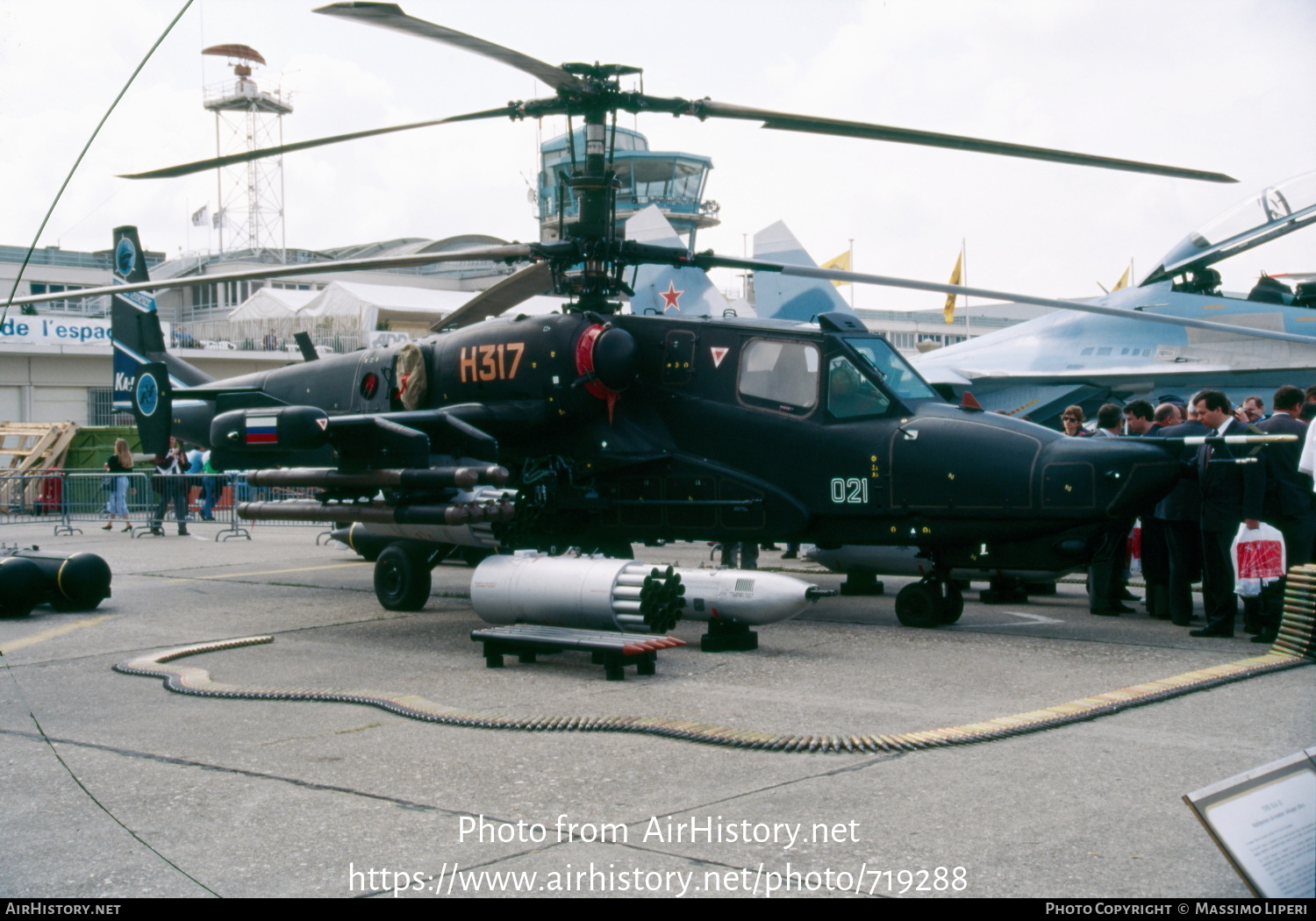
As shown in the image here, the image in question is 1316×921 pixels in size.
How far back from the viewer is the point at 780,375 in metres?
10.5

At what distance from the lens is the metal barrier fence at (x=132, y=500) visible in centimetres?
2309

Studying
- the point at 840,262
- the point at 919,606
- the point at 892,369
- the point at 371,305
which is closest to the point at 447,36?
the point at 892,369

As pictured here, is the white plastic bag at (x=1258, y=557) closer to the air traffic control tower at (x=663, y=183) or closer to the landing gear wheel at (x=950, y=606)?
the landing gear wheel at (x=950, y=606)

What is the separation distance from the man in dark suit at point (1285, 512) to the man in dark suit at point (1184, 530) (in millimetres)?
562

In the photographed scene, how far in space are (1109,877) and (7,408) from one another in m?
43.6

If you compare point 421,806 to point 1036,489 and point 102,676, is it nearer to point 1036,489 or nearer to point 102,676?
point 102,676

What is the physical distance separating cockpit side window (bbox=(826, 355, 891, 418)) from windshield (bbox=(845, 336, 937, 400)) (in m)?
0.14

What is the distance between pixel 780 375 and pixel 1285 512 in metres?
4.43

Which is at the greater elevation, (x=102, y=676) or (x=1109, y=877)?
(x=1109, y=877)

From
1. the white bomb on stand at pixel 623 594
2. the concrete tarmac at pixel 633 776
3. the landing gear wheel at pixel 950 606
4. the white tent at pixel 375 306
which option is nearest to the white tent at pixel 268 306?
→ the white tent at pixel 375 306

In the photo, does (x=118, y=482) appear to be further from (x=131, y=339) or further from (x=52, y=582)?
(x=52, y=582)

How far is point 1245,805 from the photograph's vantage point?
9.36ft

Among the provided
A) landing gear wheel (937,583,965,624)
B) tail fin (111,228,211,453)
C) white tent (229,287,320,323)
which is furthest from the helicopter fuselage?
white tent (229,287,320,323)
